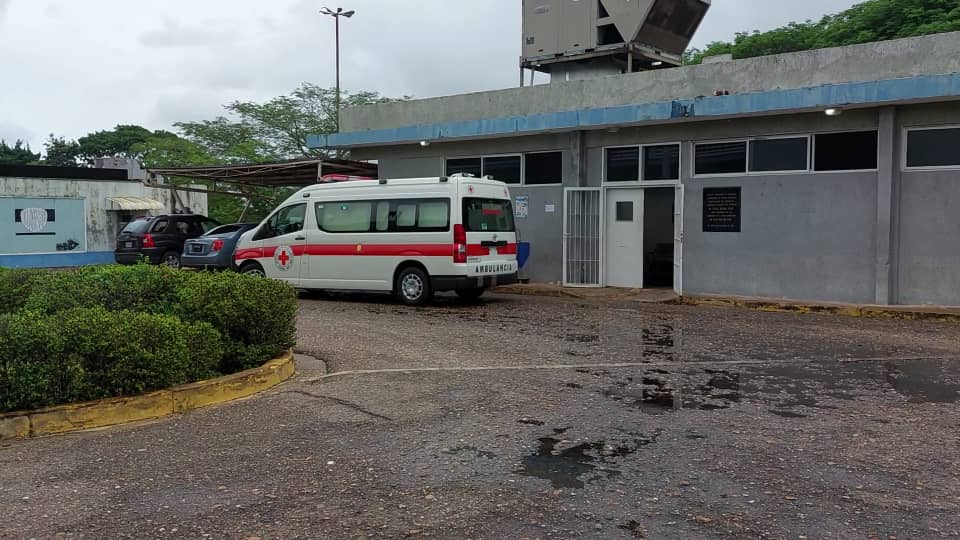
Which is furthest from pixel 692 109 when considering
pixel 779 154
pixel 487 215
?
pixel 487 215

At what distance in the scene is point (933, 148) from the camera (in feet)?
41.8

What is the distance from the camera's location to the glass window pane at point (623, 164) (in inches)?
623

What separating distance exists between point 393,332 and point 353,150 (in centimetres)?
1030

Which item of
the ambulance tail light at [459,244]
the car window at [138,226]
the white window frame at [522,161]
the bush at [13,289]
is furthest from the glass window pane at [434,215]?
the car window at [138,226]

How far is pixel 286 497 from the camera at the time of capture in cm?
445

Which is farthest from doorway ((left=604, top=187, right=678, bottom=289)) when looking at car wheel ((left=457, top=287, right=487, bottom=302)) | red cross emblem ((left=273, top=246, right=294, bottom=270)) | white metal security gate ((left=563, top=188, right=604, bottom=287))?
red cross emblem ((left=273, top=246, right=294, bottom=270))

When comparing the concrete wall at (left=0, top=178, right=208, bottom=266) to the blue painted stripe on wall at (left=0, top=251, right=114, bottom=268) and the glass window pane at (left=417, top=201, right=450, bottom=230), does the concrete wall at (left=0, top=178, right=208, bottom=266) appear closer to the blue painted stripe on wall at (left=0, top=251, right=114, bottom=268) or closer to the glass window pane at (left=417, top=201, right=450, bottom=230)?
the blue painted stripe on wall at (left=0, top=251, right=114, bottom=268)

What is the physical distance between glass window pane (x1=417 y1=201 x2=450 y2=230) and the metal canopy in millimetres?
5242

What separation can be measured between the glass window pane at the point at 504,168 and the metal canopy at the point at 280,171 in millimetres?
3566

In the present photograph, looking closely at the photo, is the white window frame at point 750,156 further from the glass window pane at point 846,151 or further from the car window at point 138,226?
the car window at point 138,226

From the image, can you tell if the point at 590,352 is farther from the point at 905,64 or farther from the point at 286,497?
the point at 905,64

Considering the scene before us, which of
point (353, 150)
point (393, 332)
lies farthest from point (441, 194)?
point (353, 150)

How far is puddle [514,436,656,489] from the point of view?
470cm

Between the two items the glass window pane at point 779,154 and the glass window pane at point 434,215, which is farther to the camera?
the glass window pane at point 779,154
